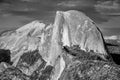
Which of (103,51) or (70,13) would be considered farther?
(70,13)

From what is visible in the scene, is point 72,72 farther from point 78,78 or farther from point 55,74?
point 55,74

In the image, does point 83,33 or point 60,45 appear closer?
point 83,33

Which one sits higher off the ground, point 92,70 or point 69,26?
point 92,70

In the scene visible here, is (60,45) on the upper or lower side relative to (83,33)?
lower

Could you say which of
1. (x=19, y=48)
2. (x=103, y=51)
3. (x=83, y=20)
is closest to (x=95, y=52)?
(x=103, y=51)

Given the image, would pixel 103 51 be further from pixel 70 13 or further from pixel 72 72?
pixel 72 72

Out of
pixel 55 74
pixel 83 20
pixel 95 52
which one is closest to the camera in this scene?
pixel 55 74

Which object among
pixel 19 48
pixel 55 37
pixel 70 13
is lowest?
pixel 19 48

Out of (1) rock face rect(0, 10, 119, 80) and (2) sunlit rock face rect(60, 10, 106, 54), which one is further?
(2) sunlit rock face rect(60, 10, 106, 54)

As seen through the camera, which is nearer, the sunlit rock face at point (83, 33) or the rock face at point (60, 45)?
the rock face at point (60, 45)

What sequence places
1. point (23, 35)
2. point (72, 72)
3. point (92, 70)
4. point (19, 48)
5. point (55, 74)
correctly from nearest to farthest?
point (92, 70)
point (72, 72)
point (55, 74)
point (19, 48)
point (23, 35)
